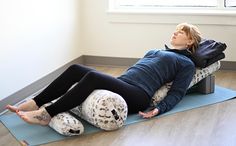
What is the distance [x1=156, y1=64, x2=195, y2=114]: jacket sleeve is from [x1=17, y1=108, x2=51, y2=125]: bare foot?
828mm

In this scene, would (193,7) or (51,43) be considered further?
(193,7)

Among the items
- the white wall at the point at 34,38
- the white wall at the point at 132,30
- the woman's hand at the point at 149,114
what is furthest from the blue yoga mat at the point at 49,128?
the white wall at the point at 132,30

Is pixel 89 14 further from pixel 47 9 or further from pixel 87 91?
pixel 87 91

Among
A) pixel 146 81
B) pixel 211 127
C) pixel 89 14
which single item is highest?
pixel 89 14

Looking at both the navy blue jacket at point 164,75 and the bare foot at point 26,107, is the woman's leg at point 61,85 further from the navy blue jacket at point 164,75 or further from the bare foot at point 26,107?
the navy blue jacket at point 164,75

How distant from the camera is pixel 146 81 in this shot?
9.83 ft

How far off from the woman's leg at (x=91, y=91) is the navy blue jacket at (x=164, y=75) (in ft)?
0.27

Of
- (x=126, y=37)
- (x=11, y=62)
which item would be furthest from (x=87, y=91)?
(x=126, y=37)

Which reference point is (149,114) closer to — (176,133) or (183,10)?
(176,133)

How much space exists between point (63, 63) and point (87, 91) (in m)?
1.55

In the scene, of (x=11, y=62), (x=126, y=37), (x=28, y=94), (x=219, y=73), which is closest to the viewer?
(x=11, y=62)

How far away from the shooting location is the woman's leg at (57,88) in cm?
287

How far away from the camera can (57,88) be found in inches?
114

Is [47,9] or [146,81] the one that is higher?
[47,9]
